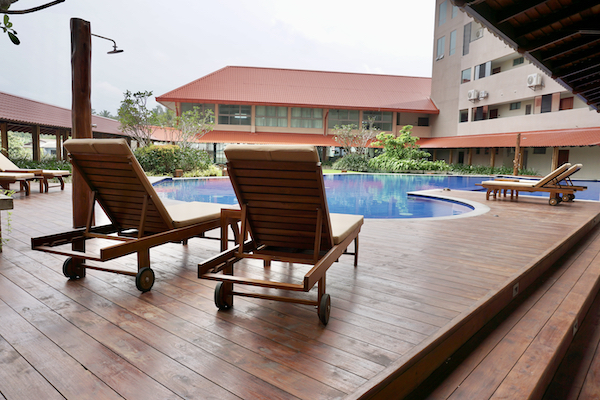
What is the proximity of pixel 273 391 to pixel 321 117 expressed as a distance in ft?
88.0

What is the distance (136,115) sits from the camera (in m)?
16.4

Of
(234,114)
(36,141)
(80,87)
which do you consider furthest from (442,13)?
(80,87)

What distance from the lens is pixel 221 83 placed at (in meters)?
26.8

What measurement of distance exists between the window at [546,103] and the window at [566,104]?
50 cm

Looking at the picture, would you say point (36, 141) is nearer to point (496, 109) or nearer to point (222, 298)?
point (222, 298)

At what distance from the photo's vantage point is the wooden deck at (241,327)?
164 centimetres

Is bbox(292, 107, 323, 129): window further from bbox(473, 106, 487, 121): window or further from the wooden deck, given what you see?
the wooden deck

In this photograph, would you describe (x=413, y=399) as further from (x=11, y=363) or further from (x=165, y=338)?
(x=11, y=363)

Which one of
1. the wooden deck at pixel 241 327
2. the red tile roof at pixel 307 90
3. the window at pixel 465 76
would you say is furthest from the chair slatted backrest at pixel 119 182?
the window at pixel 465 76

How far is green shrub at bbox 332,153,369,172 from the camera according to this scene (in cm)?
2361

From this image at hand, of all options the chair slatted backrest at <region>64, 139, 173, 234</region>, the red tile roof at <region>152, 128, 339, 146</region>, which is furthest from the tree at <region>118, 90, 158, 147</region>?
the chair slatted backrest at <region>64, 139, 173, 234</region>

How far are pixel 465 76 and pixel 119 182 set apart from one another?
2719 centimetres

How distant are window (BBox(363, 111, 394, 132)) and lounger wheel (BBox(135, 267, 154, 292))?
88.2 feet

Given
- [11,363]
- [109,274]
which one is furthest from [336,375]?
[109,274]
